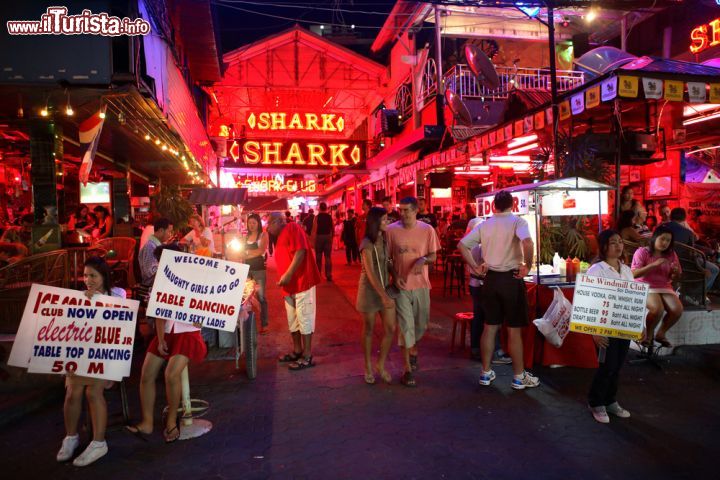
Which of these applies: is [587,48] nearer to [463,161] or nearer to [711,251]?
[463,161]

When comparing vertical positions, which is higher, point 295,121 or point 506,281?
point 295,121

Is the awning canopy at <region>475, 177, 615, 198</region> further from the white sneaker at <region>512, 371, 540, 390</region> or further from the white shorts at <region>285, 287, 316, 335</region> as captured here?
the white shorts at <region>285, 287, 316, 335</region>

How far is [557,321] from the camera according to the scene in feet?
17.0

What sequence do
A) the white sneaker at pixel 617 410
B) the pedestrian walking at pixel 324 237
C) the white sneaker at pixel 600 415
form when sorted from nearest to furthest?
the white sneaker at pixel 600 415 < the white sneaker at pixel 617 410 < the pedestrian walking at pixel 324 237

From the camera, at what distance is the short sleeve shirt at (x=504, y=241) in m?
4.90

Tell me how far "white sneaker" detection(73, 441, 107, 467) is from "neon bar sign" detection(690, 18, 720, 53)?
532 inches

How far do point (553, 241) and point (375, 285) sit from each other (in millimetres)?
3019

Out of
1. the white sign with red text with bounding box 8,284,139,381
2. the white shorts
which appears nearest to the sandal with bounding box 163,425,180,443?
the white sign with red text with bounding box 8,284,139,381

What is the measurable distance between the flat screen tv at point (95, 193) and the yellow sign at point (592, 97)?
37.2 ft

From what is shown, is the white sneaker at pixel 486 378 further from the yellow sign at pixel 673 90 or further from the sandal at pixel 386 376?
the yellow sign at pixel 673 90

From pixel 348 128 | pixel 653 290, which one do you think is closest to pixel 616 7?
pixel 653 290

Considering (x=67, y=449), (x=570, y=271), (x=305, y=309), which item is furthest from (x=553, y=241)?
(x=67, y=449)

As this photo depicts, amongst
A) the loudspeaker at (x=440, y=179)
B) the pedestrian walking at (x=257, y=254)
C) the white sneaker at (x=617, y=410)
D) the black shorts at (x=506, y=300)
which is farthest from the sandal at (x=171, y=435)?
the loudspeaker at (x=440, y=179)

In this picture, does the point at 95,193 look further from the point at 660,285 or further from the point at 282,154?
the point at 660,285
